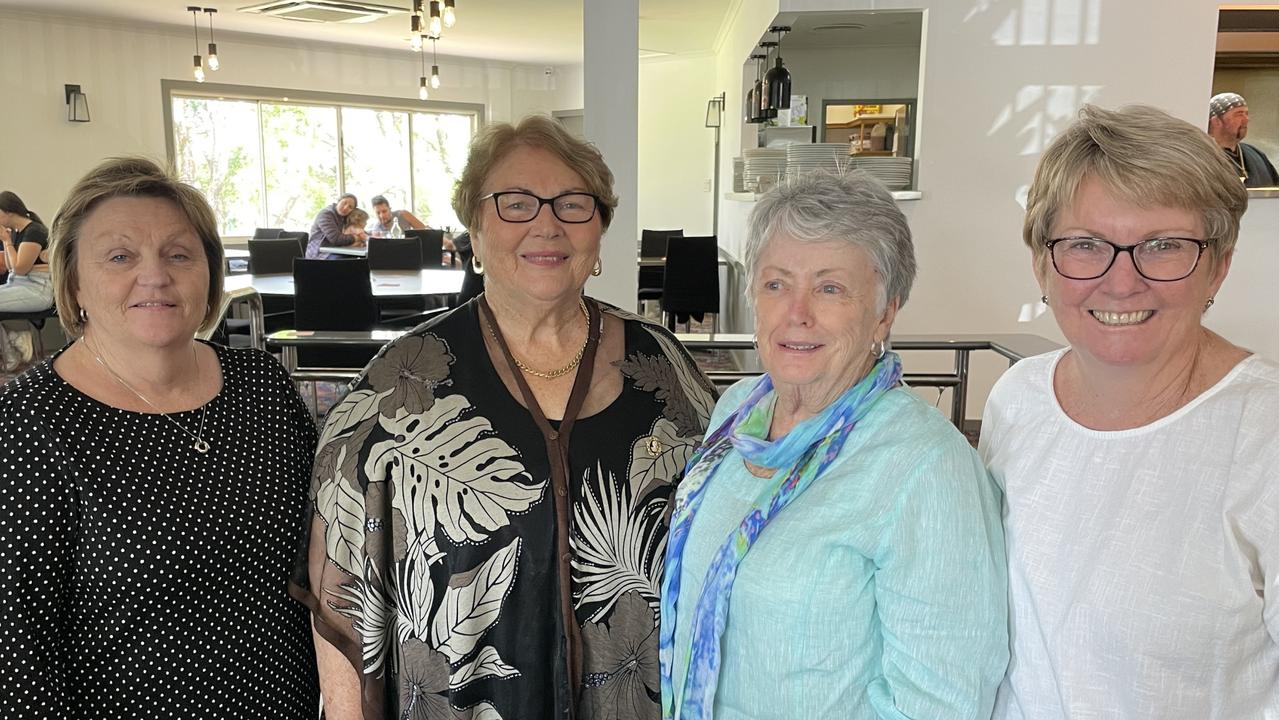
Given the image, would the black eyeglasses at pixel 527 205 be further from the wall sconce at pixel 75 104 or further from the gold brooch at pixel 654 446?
the wall sconce at pixel 75 104

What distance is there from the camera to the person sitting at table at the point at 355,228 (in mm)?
9209

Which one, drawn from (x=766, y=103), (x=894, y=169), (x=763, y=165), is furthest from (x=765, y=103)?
(x=894, y=169)

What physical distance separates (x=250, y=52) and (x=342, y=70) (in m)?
1.16

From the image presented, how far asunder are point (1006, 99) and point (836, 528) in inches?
181

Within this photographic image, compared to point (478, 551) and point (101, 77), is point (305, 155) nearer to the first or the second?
point (101, 77)

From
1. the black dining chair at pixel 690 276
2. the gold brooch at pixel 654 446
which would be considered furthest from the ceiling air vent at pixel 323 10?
the gold brooch at pixel 654 446

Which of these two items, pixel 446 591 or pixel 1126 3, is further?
pixel 1126 3

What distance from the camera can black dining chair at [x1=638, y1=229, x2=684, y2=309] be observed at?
895 cm

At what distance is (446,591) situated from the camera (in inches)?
63.3

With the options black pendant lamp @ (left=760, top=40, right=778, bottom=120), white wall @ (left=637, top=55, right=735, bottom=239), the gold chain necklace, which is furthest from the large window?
the gold chain necklace

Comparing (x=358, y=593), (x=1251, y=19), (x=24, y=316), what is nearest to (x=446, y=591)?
(x=358, y=593)

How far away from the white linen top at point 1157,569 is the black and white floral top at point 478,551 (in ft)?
2.17

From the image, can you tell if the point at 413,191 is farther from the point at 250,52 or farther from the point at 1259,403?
the point at 1259,403

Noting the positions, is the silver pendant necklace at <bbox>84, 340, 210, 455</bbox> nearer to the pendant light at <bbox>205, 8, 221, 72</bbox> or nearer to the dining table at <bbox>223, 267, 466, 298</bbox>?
the dining table at <bbox>223, 267, 466, 298</bbox>
